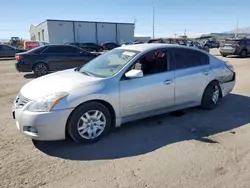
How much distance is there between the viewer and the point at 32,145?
3.92 m

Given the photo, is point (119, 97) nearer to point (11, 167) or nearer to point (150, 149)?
point (150, 149)

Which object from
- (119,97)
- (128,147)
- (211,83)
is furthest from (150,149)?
(211,83)

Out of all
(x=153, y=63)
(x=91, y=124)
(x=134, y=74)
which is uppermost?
(x=153, y=63)

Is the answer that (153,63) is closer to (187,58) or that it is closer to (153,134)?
(187,58)

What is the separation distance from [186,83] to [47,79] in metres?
2.64

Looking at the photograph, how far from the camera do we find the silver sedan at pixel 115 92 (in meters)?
3.66

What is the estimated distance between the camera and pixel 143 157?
3.55 m

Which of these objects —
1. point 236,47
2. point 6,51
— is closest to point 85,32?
point 6,51

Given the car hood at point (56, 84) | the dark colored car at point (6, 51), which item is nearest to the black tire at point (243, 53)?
the car hood at point (56, 84)

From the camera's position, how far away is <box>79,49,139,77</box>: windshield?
14.4 feet

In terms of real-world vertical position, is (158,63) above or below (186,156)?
above

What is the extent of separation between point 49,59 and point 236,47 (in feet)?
49.2

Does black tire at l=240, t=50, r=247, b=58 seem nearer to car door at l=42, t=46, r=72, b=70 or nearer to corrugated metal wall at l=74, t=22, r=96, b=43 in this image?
car door at l=42, t=46, r=72, b=70

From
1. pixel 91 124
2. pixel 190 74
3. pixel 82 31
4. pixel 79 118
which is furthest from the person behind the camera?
pixel 82 31
